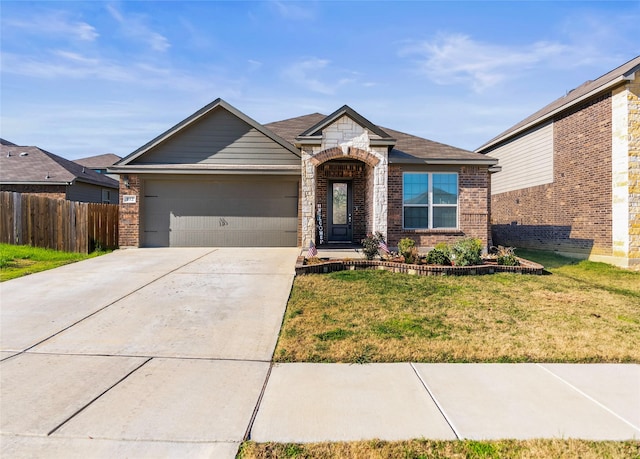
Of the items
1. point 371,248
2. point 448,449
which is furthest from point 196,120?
point 448,449

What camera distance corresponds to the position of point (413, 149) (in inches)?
502

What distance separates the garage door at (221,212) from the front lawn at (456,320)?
192 inches

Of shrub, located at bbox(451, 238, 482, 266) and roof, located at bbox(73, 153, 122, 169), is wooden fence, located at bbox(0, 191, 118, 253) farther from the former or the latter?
roof, located at bbox(73, 153, 122, 169)

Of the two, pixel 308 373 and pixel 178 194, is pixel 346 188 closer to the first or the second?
pixel 178 194

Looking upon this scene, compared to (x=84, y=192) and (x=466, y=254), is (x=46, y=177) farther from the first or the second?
(x=466, y=254)

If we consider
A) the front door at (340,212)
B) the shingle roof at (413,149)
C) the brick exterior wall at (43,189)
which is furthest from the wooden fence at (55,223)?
the front door at (340,212)

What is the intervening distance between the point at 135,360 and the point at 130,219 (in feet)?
31.2

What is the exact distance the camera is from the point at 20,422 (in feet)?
9.66

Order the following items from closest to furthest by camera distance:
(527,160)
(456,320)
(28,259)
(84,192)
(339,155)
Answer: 1. (456,320)
2. (28,259)
3. (339,155)
4. (527,160)
5. (84,192)

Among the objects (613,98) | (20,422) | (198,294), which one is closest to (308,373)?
(20,422)

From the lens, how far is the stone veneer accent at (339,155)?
435 inches

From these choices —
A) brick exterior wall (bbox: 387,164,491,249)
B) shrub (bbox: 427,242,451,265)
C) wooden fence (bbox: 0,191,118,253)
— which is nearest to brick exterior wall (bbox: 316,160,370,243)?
brick exterior wall (bbox: 387,164,491,249)

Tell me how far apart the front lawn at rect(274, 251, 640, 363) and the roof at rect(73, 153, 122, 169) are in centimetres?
2863

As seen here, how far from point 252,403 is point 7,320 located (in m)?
4.76
